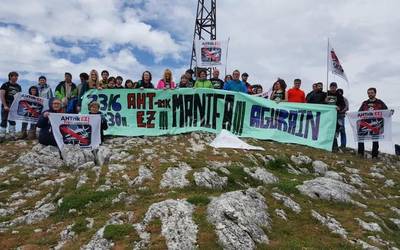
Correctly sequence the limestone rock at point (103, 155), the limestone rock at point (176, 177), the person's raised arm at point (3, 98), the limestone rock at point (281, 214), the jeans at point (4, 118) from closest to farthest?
the limestone rock at point (281, 214) → the limestone rock at point (176, 177) → the limestone rock at point (103, 155) → the person's raised arm at point (3, 98) → the jeans at point (4, 118)

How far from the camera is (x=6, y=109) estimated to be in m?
19.8

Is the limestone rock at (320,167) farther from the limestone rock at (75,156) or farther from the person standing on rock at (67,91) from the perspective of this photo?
the person standing on rock at (67,91)

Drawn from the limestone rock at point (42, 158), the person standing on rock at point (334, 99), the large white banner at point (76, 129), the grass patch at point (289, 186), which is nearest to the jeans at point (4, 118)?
the limestone rock at point (42, 158)

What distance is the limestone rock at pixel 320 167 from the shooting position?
16844mm

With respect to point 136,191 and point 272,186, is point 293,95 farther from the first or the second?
point 136,191

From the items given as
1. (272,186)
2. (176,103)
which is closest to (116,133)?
(176,103)

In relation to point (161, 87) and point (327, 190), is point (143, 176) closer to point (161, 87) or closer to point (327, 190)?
point (327, 190)

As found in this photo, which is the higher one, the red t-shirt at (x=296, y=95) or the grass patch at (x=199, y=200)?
the red t-shirt at (x=296, y=95)

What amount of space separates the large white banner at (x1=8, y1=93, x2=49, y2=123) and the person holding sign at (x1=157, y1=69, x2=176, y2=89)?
559cm

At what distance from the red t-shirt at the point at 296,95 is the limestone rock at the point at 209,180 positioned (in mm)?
8775

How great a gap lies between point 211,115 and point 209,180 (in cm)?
755

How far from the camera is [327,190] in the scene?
13.8 metres

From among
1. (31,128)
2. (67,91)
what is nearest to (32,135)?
(31,128)

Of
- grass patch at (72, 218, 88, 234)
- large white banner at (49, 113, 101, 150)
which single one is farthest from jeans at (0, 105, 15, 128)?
grass patch at (72, 218, 88, 234)
